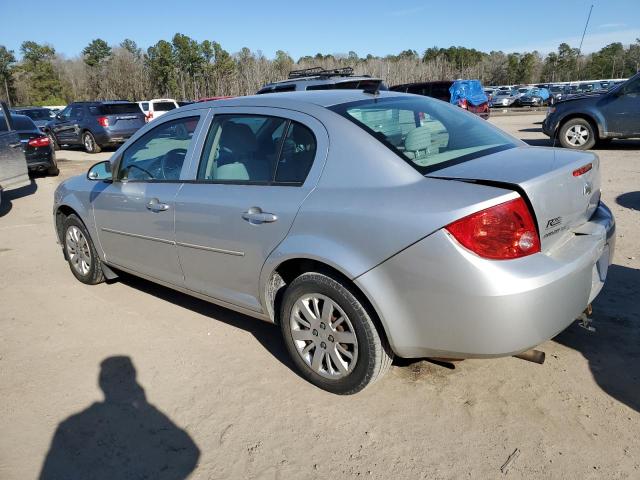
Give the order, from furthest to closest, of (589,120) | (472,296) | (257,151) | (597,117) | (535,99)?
(535,99), (589,120), (597,117), (257,151), (472,296)

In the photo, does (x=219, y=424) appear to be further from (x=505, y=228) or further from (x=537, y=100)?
(x=537, y=100)

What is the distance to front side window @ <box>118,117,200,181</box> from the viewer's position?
12.6ft

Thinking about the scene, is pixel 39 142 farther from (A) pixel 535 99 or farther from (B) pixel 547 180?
(A) pixel 535 99

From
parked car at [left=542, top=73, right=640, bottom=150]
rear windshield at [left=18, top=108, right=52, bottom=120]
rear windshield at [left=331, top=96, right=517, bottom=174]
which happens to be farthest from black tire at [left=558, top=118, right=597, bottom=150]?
rear windshield at [left=18, top=108, right=52, bottom=120]

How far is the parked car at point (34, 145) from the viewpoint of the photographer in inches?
447

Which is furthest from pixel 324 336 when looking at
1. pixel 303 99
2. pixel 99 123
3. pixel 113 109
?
pixel 113 109

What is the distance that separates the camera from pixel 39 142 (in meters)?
11.6

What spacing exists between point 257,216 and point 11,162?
25.9ft

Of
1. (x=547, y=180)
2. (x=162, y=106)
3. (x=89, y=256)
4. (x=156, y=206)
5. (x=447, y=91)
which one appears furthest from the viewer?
(x=162, y=106)

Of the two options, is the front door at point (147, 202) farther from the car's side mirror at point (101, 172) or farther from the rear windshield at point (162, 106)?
the rear windshield at point (162, 106)

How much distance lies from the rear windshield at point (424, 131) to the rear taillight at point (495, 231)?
0.44 meters

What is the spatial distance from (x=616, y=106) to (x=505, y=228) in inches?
419

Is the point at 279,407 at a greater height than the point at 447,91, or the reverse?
the point at 447,91

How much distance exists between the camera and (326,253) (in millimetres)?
2748
